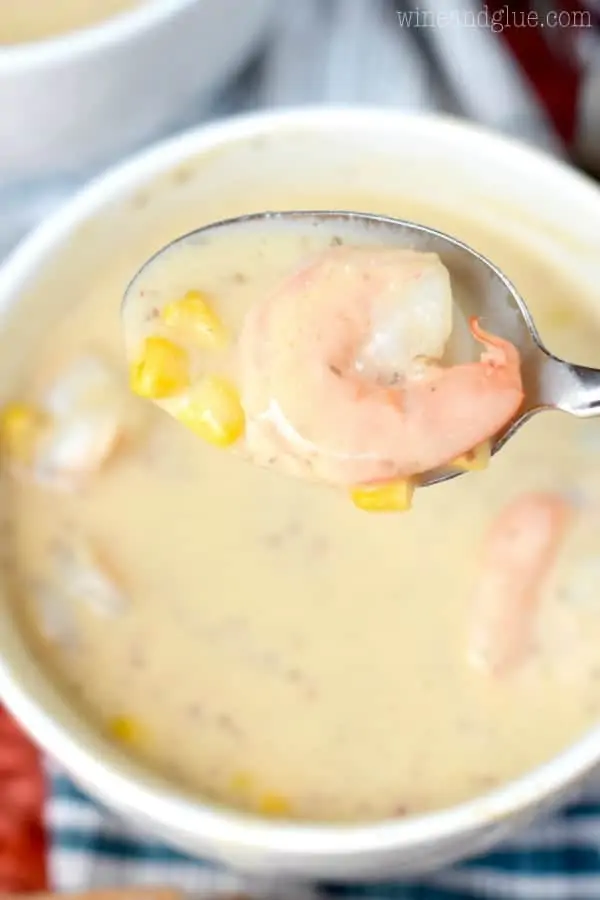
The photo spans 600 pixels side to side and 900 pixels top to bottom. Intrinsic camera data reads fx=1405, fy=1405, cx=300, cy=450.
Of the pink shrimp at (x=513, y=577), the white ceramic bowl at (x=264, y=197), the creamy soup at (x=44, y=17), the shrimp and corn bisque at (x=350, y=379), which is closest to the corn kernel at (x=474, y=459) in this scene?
the shrimp and corn bisque at (x=350, y=379)

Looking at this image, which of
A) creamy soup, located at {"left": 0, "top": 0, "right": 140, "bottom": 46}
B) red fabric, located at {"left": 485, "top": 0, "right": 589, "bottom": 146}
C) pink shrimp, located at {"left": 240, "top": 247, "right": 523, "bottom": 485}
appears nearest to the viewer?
pink shrimp, located at {"left": 240, "top": 247, "right": 523, "bottom": 485}

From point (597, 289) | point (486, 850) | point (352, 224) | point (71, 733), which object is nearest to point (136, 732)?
point (71, 733)

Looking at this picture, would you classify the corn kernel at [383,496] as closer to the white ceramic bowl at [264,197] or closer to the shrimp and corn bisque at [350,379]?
the shrimp and corn bisque at [350,379]

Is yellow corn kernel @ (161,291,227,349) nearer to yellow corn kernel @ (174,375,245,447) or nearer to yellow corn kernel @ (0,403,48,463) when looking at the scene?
yellow corn kernel @ (174,375,245,447)

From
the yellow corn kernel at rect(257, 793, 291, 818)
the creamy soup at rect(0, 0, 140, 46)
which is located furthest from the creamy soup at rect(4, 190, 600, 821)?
the creamy soup at rect(0, 0, 140, 46)

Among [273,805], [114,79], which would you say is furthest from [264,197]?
[273,805]

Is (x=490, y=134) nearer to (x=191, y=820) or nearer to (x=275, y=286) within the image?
(x=275, y=286)
